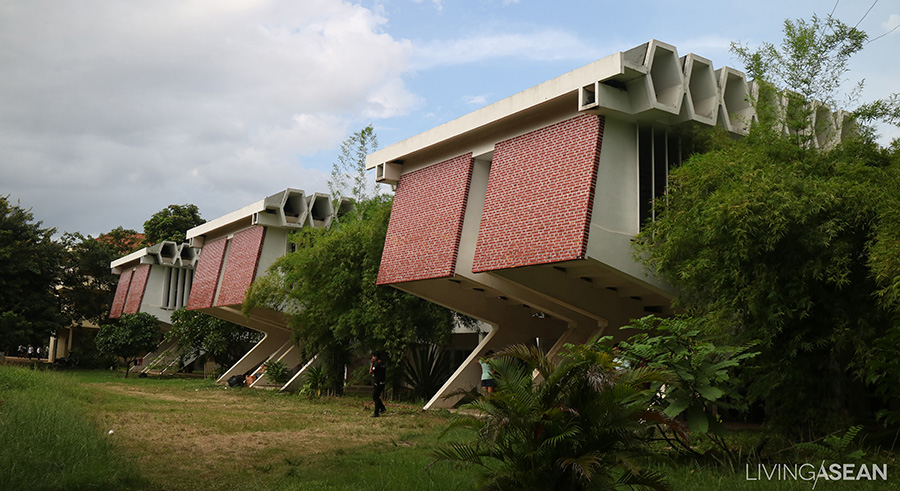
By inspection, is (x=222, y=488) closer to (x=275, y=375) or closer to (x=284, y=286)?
(x=284, y=286)

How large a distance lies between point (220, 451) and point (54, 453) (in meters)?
2.44

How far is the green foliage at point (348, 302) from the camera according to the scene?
2109cm

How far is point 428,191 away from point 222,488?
11614 mm

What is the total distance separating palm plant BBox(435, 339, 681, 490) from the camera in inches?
239

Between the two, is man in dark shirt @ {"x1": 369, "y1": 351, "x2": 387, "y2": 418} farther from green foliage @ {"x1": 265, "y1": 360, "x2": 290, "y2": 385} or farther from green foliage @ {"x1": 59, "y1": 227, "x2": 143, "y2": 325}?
green foliage @ {"x1": 59, "y1": 227, "x2": 143, "y2": 325}

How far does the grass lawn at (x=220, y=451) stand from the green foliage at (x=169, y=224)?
113 feet

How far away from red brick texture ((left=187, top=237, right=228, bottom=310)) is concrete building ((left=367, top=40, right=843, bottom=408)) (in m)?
14.0

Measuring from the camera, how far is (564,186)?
14797 millimetres

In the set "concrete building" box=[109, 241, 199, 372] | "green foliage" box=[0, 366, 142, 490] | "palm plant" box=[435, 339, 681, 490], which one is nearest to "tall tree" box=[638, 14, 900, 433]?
"palm plant" box=[435, 339, 681, 490]

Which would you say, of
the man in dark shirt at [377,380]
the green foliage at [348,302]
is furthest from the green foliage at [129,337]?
the man in dark shirt at [377,380]

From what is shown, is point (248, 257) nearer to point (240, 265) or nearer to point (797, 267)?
point (240, 265)

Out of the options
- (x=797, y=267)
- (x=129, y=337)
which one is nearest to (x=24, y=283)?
(x=129, y=337)

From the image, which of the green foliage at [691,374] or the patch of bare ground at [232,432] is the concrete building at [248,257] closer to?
the patch of bare ground at [232,432]

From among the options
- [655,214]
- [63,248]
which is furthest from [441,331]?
[63,248]
